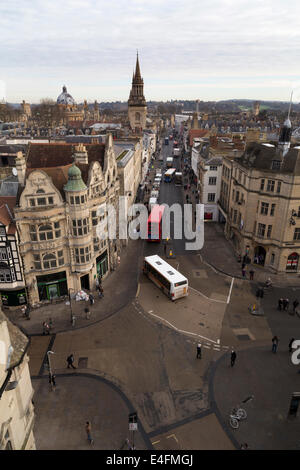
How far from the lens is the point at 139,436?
23609 mm

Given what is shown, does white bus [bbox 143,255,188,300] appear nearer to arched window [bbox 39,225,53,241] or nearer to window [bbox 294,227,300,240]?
arched window [bbox 39,225,53,241]

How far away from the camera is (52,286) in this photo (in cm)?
3972

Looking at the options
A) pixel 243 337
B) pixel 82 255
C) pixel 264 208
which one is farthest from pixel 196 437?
pixel 264 208

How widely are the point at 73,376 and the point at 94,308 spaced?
1082 centimetres

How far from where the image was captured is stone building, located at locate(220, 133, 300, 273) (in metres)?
43.3

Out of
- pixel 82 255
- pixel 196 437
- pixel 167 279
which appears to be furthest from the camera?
pixel 167 279

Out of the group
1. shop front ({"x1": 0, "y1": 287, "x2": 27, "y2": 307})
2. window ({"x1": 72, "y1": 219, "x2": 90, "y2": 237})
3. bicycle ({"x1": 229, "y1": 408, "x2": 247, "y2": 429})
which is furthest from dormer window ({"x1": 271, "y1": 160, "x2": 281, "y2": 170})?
shop front ({"x1": 0, "y1": 287, "x2": 27, "y2": 307})

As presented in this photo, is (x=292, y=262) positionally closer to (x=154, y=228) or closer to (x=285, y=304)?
(x=285, y=304)

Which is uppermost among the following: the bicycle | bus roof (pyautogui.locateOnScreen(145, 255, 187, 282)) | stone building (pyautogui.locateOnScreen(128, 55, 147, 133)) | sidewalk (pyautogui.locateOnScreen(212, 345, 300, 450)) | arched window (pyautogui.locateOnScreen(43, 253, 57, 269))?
stone building (pyautogui.locateOnScreen(128, 55, 147, 133))

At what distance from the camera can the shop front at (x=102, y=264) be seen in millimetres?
43903

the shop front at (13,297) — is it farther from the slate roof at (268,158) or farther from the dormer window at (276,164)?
the dormer window at (276,164)

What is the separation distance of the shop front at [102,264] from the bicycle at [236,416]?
2532cm

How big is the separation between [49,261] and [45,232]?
3801 mm
